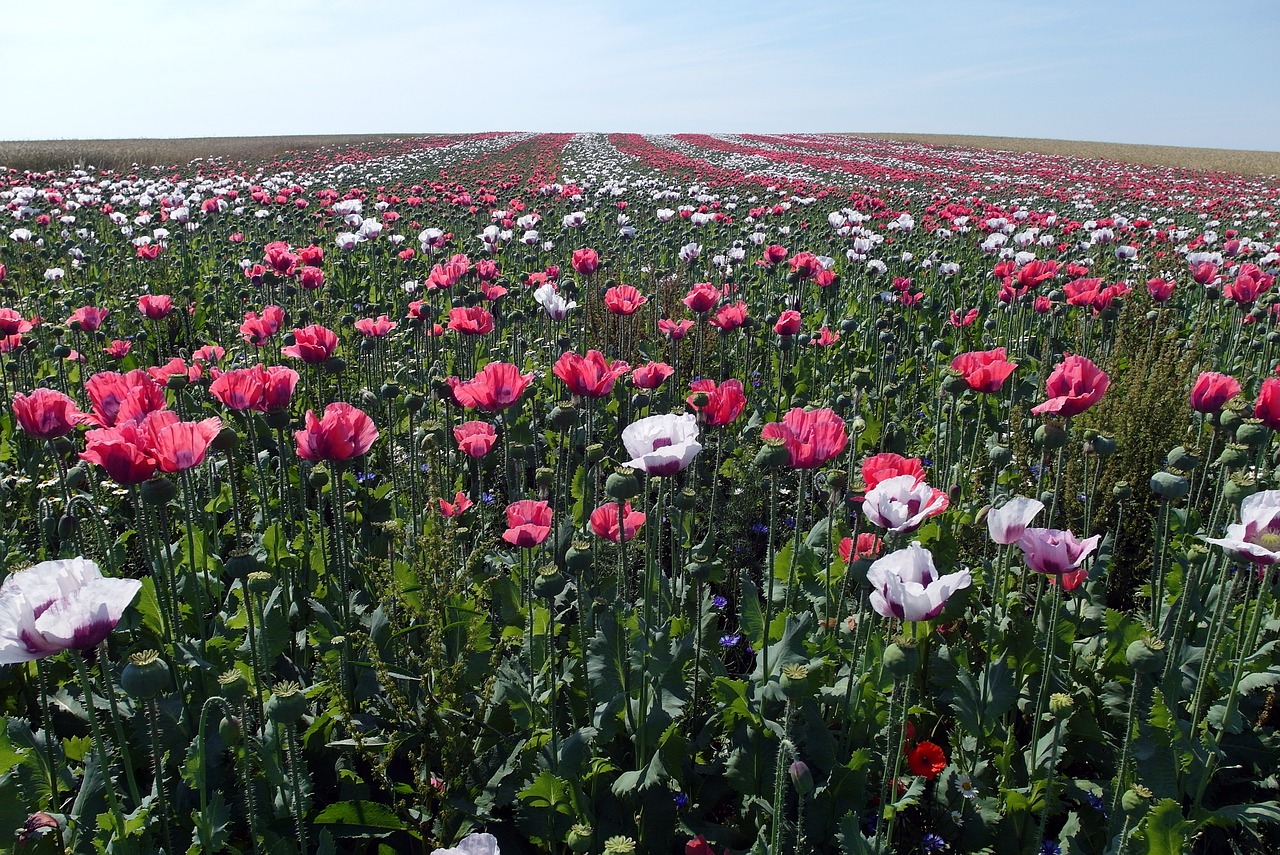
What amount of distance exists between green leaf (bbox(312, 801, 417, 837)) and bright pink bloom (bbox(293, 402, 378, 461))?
880mm

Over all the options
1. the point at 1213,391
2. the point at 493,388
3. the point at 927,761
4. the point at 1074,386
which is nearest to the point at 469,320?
Result: the point at 493,388

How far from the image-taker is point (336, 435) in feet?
7.49

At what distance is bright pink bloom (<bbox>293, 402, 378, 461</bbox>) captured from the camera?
2268 mm

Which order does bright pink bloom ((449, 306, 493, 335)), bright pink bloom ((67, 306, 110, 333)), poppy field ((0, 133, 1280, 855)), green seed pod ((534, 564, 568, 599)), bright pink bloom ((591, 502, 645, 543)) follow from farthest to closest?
bright pink bloom ((67, 306, 110, 333)), bright pink bloom ((449, 306, 493, 335)), bright pink bloom ((591, 502, 645, 543)), green seed pod ((534, 564, 568, 599)), poppy field ((0, 133, 1280, 855))

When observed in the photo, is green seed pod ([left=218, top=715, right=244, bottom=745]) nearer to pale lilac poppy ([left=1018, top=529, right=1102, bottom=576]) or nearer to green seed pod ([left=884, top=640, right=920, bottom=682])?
green seed pod ([left=884, top=640, right=920, bottom=682])

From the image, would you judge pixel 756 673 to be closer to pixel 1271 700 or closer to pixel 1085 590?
pixel 1085 590

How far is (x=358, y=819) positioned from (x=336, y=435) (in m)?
0.95

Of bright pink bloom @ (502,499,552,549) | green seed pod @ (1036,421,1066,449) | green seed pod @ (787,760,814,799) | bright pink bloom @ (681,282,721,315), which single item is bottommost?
green seed pod @ (787,760,814,799)

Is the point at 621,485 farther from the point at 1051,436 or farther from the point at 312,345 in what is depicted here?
the point at 312,345

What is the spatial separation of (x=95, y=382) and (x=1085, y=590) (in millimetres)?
3200

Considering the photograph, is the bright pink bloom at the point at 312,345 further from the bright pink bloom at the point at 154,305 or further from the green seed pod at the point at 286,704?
the green seed pod at the point at 286,704

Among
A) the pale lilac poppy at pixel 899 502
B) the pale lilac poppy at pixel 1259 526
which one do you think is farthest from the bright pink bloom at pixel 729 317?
the pale lilac poppy at pixel 1259 526

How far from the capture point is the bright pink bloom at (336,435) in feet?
7.44

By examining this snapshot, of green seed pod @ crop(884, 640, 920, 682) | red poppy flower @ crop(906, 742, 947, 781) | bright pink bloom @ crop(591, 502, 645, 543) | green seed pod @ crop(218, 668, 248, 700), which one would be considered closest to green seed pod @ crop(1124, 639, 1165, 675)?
green seed pod @ crop(884, 640, 920, 682)
